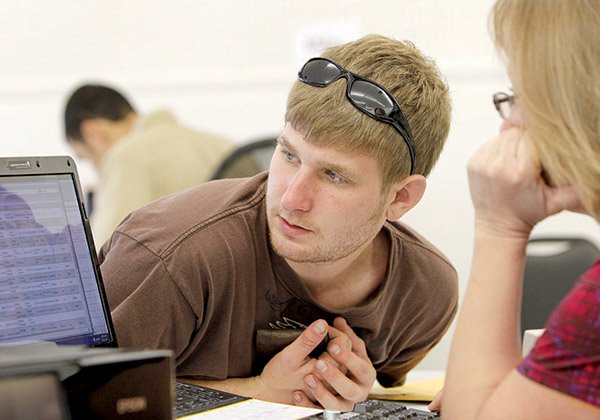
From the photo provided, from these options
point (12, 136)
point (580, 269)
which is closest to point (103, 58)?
point (12, 136)

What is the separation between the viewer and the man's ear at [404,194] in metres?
1.56

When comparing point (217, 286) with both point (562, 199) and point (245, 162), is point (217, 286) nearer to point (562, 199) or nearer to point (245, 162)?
point (562, 199)

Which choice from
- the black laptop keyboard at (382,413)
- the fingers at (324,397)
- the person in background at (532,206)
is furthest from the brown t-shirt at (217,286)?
the person in background at (532,206)

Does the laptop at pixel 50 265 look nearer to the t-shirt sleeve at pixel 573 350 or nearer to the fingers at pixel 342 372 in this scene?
the fingers at pixel 342 372

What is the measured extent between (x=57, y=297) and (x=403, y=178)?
0.66 meters

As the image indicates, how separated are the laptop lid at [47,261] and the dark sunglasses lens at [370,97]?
0.47 metres

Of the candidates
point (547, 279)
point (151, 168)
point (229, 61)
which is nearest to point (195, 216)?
point (547, 279)

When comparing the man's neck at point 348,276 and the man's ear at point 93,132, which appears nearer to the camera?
the man's neck at point 348,276

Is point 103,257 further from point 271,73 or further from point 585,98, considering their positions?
point 271,73

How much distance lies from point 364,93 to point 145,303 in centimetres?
47

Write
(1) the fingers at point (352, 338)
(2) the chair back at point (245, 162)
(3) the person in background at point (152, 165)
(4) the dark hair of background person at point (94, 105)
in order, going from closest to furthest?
(1) the fingers at point (352, 338) < (2) the chair back at point (245, 162) < (3) the person in background at point (152, 165) < (4) the dark hair of background person at point (94, 105)

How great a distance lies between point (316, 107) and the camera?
1426 mm

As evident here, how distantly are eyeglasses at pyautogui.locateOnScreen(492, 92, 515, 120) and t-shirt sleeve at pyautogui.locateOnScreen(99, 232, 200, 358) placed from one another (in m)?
0.57

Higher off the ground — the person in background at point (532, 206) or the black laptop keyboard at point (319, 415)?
the person in background at point (532, 206)
